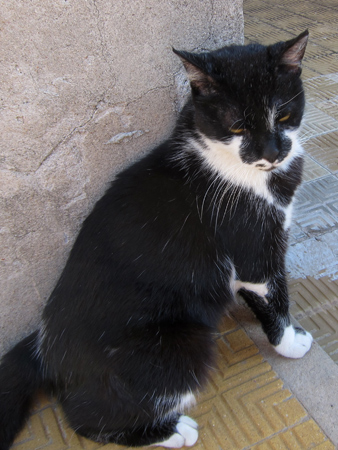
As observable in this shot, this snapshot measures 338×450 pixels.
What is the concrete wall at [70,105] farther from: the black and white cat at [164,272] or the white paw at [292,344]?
the white paw at [292,344]

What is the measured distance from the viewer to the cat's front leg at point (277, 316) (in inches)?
69.1

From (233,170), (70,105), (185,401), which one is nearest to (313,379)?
(185,401)

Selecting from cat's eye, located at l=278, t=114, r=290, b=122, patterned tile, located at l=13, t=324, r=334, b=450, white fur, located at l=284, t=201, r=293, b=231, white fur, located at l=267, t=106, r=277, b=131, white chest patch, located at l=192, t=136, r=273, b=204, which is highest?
white fur, located at l=267, t=106, r=277, b=131

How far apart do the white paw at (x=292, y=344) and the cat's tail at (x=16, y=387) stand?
1127mm

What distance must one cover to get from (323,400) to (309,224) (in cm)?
119

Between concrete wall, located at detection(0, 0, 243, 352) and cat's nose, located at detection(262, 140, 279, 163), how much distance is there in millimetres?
674

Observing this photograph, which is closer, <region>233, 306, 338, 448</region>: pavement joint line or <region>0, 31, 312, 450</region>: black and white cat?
<region>0, 31, 312, 450</region>: black and white cat

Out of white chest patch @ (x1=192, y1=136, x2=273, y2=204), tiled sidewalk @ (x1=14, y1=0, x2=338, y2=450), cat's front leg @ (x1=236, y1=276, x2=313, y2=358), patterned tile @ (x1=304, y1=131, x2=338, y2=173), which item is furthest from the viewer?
patterned tile @ (x1=304, y1=131, x2=338, y2=173)

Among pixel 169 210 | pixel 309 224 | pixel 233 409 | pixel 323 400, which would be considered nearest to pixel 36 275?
pixel 169 210

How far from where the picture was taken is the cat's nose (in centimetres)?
138

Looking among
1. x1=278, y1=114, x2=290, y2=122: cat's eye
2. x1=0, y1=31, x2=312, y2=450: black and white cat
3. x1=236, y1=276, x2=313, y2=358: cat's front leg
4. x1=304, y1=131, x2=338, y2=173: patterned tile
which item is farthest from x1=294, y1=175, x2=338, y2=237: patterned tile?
x1=278, y1=114, x2=290, y2=122: cat's eye

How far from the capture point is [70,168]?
68.2 inches

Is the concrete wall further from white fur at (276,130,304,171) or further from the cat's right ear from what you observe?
white fur at (276,130,304,171)

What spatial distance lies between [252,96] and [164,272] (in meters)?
0.75
